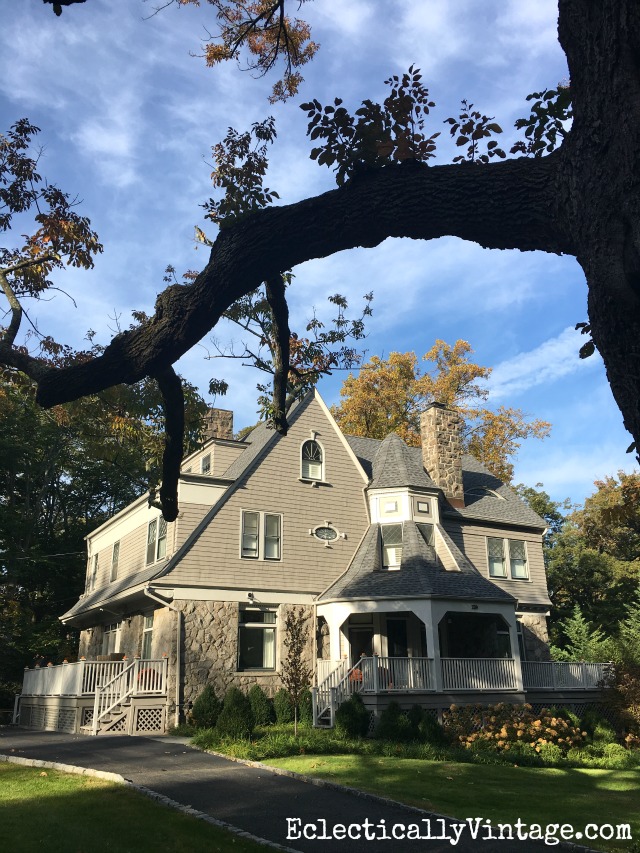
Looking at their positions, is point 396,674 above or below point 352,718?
above

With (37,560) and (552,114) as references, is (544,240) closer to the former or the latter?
(552,114)

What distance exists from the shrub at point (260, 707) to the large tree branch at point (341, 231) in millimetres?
14744

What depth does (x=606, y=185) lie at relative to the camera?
3.54 m

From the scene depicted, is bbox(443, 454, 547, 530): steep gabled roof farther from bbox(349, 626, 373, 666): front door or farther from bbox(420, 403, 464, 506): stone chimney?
bbox(349, 626, 373, 666): front door

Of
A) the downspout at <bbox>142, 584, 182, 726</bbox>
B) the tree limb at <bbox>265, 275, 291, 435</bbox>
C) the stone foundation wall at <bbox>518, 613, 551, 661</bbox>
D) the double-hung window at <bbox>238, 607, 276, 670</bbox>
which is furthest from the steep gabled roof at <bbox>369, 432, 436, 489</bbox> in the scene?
the tree limb at <bbox>265, 275, 291, 435</bbox>

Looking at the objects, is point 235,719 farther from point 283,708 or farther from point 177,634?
point 177,634

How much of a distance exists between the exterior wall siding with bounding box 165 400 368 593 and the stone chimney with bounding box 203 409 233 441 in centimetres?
393

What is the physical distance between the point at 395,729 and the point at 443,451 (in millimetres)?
10844

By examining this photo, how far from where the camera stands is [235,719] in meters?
16.1

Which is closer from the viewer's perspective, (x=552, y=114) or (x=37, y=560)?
(x=552, y=114)

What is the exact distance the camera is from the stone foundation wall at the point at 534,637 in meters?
24.5

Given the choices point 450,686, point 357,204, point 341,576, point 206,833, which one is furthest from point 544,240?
point 341,576

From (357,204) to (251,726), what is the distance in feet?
46.5

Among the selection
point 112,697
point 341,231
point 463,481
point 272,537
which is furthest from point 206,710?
point 341,231
